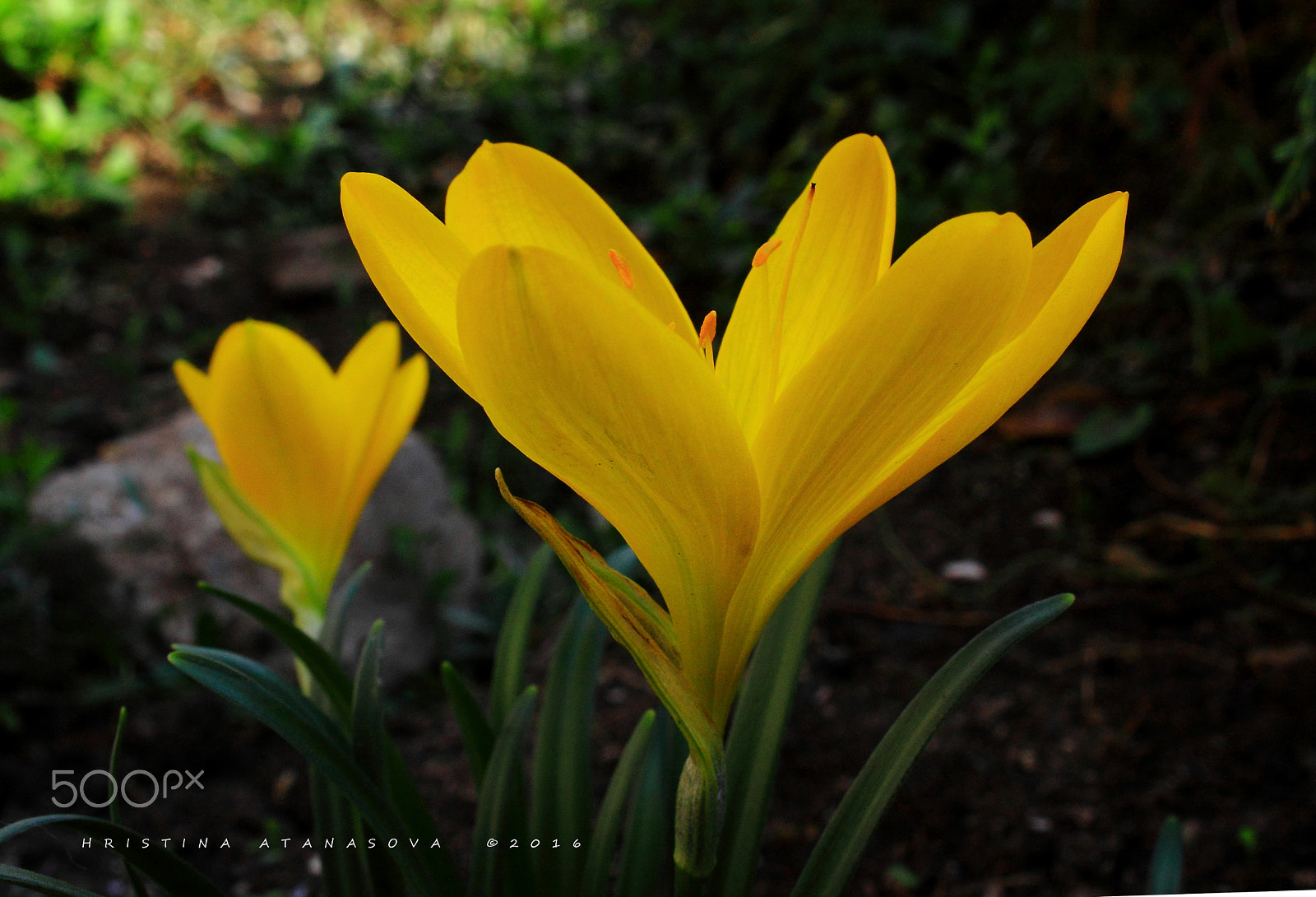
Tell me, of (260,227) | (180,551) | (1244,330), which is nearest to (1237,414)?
(1244,330)

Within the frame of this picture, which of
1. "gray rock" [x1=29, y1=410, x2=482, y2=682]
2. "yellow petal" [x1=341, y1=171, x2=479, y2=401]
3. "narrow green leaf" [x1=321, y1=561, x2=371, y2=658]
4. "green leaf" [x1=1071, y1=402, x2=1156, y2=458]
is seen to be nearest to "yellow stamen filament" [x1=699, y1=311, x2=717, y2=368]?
"yellow petal" [x1=341, y1=171, x2=479, y2=401]

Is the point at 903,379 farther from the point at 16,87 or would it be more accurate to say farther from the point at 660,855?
the point at 16,87

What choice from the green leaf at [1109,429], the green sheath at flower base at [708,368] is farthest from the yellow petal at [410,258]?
the green leaf at [1109,429]

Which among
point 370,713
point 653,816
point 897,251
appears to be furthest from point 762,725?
point 897,251

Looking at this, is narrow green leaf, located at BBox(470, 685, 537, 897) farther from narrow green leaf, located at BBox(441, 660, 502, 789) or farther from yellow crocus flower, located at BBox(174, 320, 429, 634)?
yellow crocus flower, located at BBox(174, 320, 429, 634)

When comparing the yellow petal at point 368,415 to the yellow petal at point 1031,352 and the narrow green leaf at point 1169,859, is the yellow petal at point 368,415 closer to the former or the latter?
the yellow petal at point 1031,352
